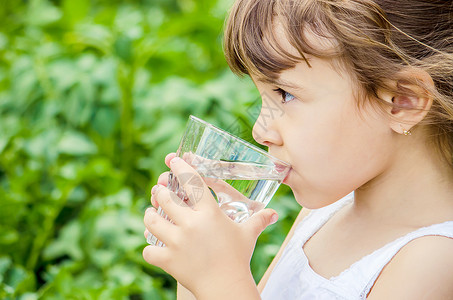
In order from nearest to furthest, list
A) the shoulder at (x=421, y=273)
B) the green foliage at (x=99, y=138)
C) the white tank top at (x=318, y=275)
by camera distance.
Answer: the shoulder at (x=421, y=273) → the white tank top at (x=318, y=275) → the green foliage at (x=99, y=138)

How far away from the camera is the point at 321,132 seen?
1.17 metres

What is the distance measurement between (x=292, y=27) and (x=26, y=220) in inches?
56.6

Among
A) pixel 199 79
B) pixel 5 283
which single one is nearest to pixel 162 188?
pixel 5 283

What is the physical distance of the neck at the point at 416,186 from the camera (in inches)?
48.4

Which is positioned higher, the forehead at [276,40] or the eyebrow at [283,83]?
the forehead at [276,40]

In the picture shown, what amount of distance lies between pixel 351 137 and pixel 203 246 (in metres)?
0.36

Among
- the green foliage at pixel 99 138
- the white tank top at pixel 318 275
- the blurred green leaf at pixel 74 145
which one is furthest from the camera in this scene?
the blurred green leaf at pixel 74 145

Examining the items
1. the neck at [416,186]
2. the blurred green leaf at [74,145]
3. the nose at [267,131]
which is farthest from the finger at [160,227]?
the blurred green leaf at [74,145]

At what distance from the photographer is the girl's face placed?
1.16 m

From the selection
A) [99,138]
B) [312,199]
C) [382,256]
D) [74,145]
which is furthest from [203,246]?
[99,138]

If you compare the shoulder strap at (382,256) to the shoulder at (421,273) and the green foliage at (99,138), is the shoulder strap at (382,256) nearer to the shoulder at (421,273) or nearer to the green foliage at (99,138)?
the shoulder at (421,273)

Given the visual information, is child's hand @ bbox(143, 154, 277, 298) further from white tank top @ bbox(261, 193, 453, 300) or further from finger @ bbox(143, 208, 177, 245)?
white tank top @ bbox(261, 193, 453, 300)

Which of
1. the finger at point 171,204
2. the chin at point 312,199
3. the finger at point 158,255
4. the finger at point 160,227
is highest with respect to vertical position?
the chin at point 312,199

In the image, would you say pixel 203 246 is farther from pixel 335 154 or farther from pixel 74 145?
pixel 74 145
